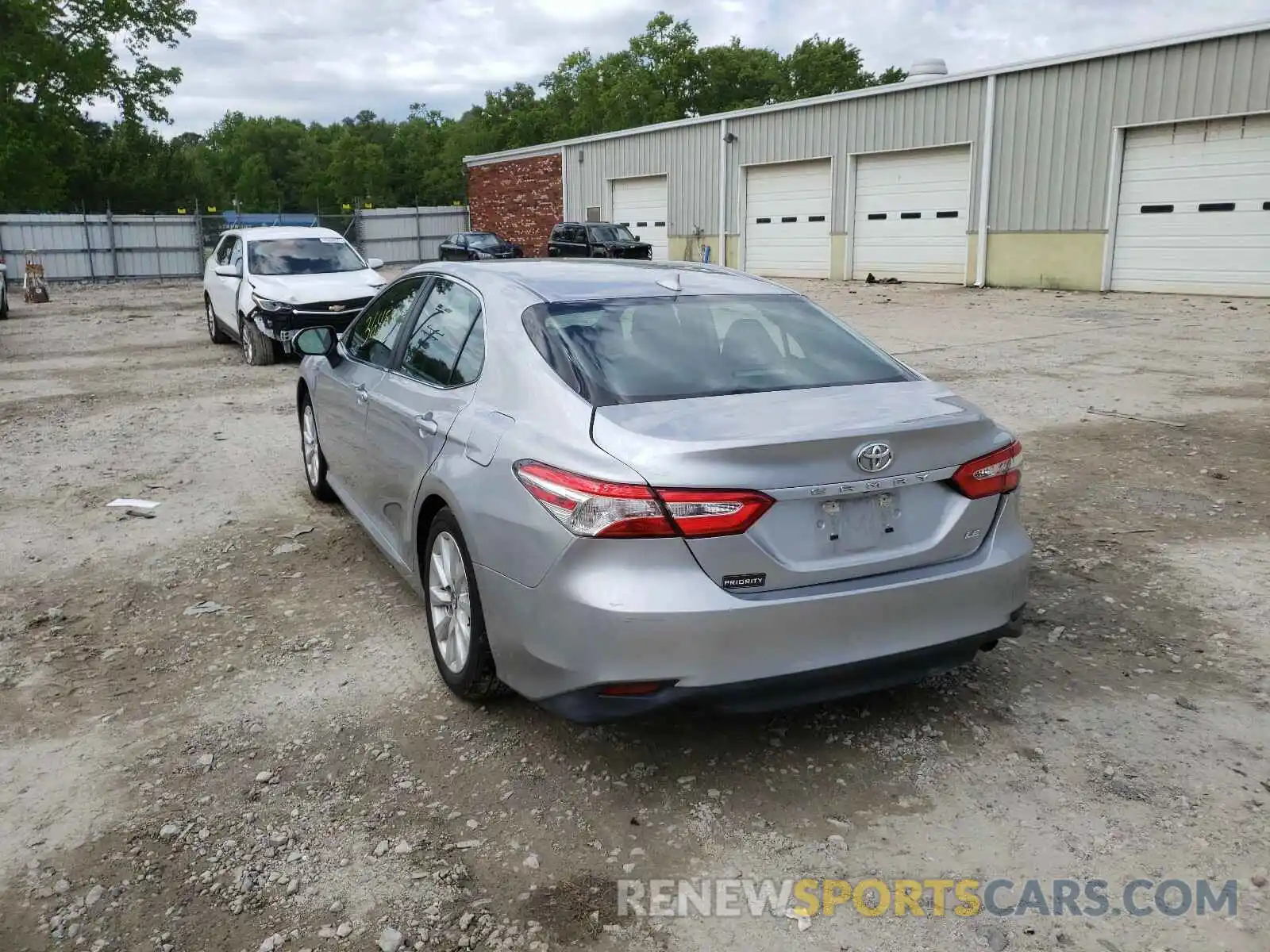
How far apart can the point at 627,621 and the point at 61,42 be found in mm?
54563

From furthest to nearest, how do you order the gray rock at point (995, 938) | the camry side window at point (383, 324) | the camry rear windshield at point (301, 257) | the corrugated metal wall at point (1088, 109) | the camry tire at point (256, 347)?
the corrugated metal wall at point (1088, 109)
the camry rear windshield at point (301, 257)
the camry tire at point (256, 347)
the camry side window at point (383, 324)
the gray rock at point (995, 938)

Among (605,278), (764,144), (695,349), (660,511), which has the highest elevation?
(764,144)

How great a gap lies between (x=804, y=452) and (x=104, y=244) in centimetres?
3606

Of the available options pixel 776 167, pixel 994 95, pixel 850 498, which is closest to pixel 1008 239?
pixel 994 95

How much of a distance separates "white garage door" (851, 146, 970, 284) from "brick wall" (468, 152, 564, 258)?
14581mm

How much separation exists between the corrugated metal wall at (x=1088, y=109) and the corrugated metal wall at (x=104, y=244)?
86.3 feet

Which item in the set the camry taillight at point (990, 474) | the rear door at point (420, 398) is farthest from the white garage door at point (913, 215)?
the camry taillight at point (990, 474)

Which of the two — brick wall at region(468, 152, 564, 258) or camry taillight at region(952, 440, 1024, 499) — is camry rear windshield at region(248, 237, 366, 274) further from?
brick wall at region(468, 152, 564, 258)

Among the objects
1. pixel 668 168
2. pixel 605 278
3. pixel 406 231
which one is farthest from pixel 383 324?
pixel 406 231

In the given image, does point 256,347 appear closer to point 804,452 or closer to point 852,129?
point 804,452

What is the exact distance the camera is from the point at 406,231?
4031 centimetres

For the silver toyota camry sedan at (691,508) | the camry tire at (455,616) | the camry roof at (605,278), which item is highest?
the camry roof at (605,278)

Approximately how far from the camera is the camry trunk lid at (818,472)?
9.45 ft

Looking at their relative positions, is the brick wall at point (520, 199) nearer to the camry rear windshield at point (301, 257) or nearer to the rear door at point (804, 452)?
the camry rear windshield at point (301, 257)
